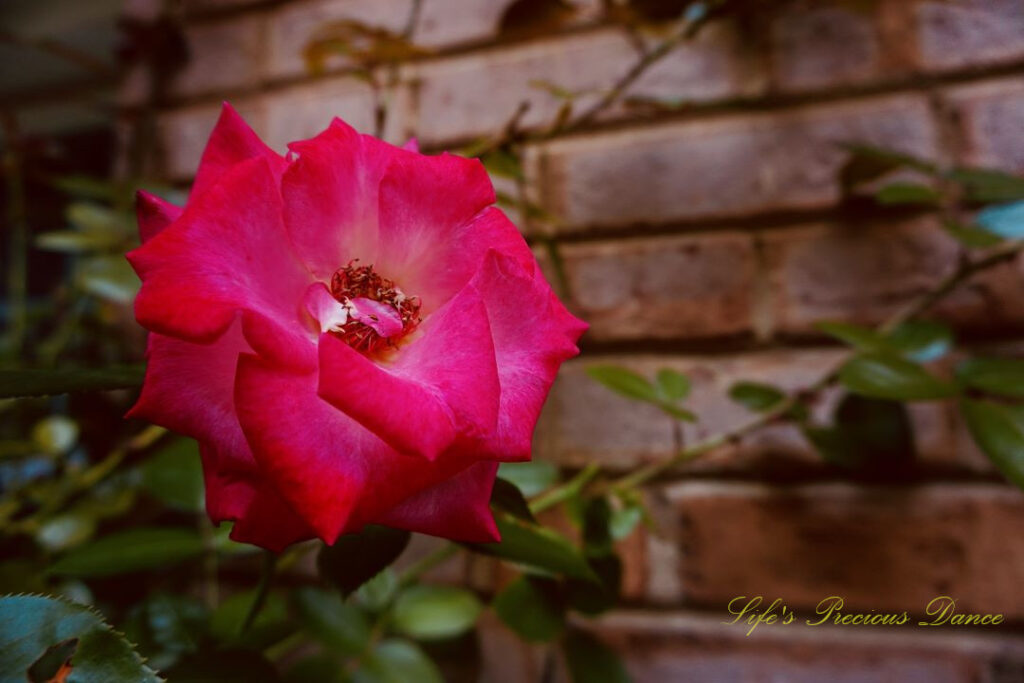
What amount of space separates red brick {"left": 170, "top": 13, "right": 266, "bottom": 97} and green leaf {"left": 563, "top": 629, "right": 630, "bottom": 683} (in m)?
0.72

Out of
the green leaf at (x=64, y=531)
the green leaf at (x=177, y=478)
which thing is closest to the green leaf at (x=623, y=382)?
the green leaf at (x=177, y=478)

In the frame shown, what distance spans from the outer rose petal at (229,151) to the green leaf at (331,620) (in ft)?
1.11

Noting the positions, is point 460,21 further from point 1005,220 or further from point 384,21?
point 1005,220

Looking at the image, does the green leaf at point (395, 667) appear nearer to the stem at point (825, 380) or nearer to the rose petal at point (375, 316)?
the stem at point (825, 380)

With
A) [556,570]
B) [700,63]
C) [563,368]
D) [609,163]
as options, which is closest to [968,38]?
[700,63]

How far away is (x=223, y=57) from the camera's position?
74 cm

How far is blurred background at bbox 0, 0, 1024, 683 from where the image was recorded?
0.49m

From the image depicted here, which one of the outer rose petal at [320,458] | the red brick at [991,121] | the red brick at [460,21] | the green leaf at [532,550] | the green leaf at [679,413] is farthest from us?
the red brick at [460,21]

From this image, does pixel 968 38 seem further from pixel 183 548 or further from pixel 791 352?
pixel 183 548

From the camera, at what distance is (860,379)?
0.39 m

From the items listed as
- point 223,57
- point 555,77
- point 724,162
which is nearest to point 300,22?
point 223,57

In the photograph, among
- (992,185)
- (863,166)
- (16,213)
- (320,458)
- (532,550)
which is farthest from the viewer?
(16,213)

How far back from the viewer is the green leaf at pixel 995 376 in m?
0.38

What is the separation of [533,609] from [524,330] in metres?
0.27
